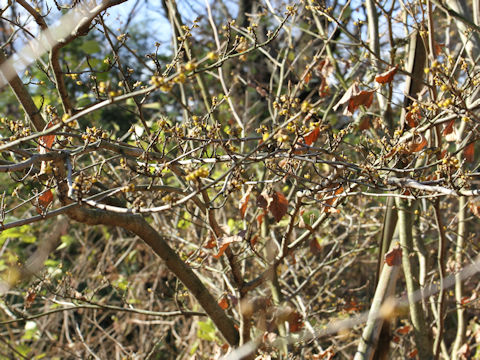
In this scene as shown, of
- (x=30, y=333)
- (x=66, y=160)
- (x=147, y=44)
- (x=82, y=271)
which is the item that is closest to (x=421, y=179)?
(x=66, y=160)

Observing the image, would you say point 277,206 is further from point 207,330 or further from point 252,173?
point 207,330

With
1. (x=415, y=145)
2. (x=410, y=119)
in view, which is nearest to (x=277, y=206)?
(x=415, y=145)

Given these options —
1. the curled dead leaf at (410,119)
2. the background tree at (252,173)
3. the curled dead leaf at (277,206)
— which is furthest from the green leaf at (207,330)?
the curled dead leaf at (410,119)

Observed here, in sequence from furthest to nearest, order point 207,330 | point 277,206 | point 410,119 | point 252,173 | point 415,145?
point 207,330 → point 252,173 → point 410,119 → point 277,206 → point 415,145

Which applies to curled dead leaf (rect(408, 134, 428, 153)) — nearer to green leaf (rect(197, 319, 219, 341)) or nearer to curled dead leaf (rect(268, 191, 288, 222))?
curled dead leaf (rect(268, 191, 288, 222))

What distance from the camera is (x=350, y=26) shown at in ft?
17.9

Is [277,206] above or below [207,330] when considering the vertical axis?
above

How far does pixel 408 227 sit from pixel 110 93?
2314mm

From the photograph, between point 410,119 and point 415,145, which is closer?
point 415,145

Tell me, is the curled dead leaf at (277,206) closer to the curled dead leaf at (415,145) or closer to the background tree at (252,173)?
the background tree at (252,173)

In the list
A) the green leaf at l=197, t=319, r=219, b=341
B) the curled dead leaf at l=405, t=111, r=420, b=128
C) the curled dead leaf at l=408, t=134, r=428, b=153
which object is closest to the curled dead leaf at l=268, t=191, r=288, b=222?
the curled dead leaf at l=408, t=134, r=428, b=153

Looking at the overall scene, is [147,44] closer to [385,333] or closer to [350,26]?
[350,26]

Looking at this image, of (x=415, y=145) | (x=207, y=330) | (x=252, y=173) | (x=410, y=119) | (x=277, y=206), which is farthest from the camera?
(x=207, y=330)

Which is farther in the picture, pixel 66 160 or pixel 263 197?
pixel 263 197
